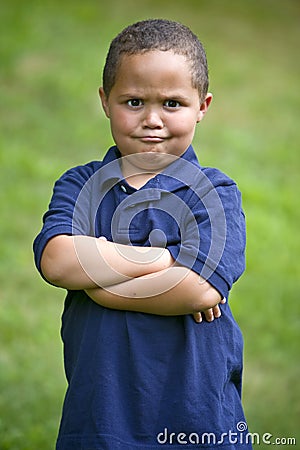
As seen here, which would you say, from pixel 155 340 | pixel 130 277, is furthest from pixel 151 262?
pixel 155 340

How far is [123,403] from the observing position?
2271 mm

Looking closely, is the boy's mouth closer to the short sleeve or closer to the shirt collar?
the shirt collar

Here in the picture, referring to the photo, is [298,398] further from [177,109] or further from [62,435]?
[177,109]

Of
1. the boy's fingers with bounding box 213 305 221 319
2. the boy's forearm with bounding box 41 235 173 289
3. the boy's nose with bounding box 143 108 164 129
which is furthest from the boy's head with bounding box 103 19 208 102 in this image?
the boy's fingers with bounding box 213 305 221 319

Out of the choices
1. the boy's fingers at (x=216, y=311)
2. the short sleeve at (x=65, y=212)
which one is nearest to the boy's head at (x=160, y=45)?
the short sleeve at (x=65, y=212)

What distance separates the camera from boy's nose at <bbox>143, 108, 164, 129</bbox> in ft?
7.23

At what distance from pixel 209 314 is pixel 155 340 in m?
0.16

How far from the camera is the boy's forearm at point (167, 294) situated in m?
2.17

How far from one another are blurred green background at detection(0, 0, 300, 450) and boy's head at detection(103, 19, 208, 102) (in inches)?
77.8

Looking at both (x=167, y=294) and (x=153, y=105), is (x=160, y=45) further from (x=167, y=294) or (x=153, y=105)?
(x=167, y=294)

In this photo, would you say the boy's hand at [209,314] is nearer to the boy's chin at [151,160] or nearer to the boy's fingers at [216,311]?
the boy's fingers at [216,311]

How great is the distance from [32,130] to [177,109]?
4.92 m

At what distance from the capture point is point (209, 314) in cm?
228

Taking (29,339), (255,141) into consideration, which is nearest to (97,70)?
(255,141)
